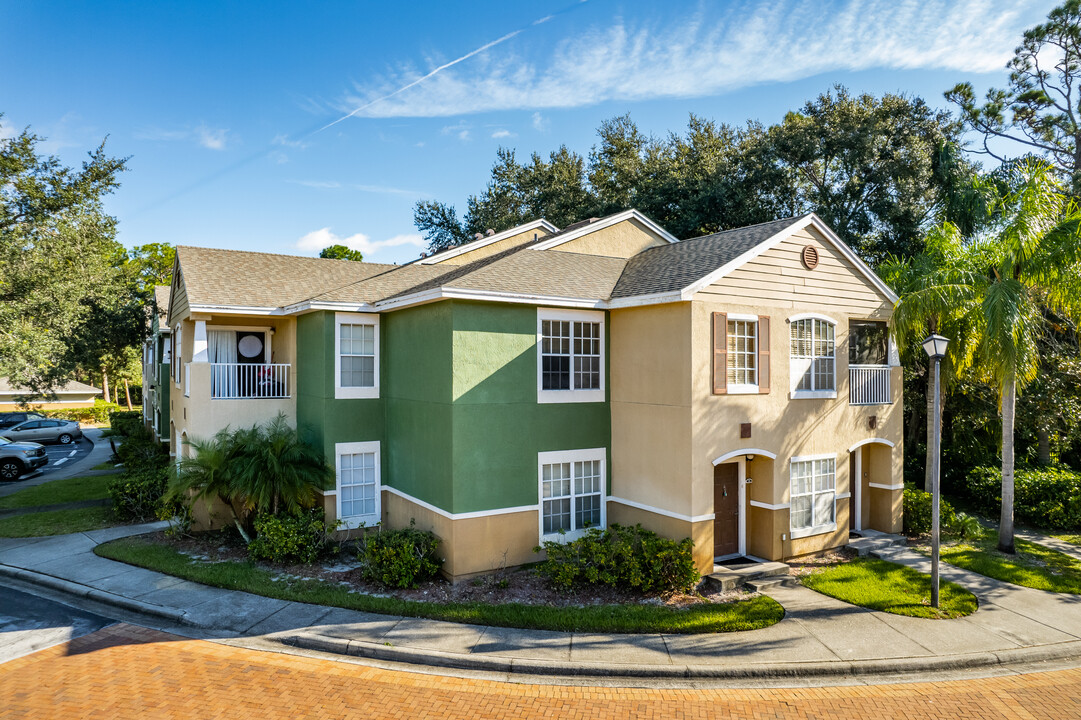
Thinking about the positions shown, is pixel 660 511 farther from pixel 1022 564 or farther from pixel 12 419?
pixel 12 419

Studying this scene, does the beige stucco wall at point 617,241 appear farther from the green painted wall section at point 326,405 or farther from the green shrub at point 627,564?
the green shrub at point 627,564

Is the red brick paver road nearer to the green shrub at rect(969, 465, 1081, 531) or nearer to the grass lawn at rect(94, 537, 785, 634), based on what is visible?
the grass lawn at rect(94, 537, 785, 634)

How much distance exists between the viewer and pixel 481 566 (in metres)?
11.7

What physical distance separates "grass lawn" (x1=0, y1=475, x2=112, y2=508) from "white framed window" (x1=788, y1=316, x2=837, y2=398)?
800 inches

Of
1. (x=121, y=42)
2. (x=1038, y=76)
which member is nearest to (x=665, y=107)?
(x=1038, y=76)

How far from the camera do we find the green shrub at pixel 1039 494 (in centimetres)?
1577

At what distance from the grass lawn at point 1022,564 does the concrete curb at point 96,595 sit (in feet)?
49.0

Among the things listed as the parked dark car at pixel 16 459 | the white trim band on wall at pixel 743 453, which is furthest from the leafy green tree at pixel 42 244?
the white trim band on wall at pixel 743 453

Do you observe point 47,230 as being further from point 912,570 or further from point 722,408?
point 912,570

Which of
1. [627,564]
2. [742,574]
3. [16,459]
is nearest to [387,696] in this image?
[627,564]

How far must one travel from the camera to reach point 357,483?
14.3 m

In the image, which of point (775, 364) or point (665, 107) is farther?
point (665, 107)

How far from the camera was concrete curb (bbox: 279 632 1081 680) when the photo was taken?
8375mm

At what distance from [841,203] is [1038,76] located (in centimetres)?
945
